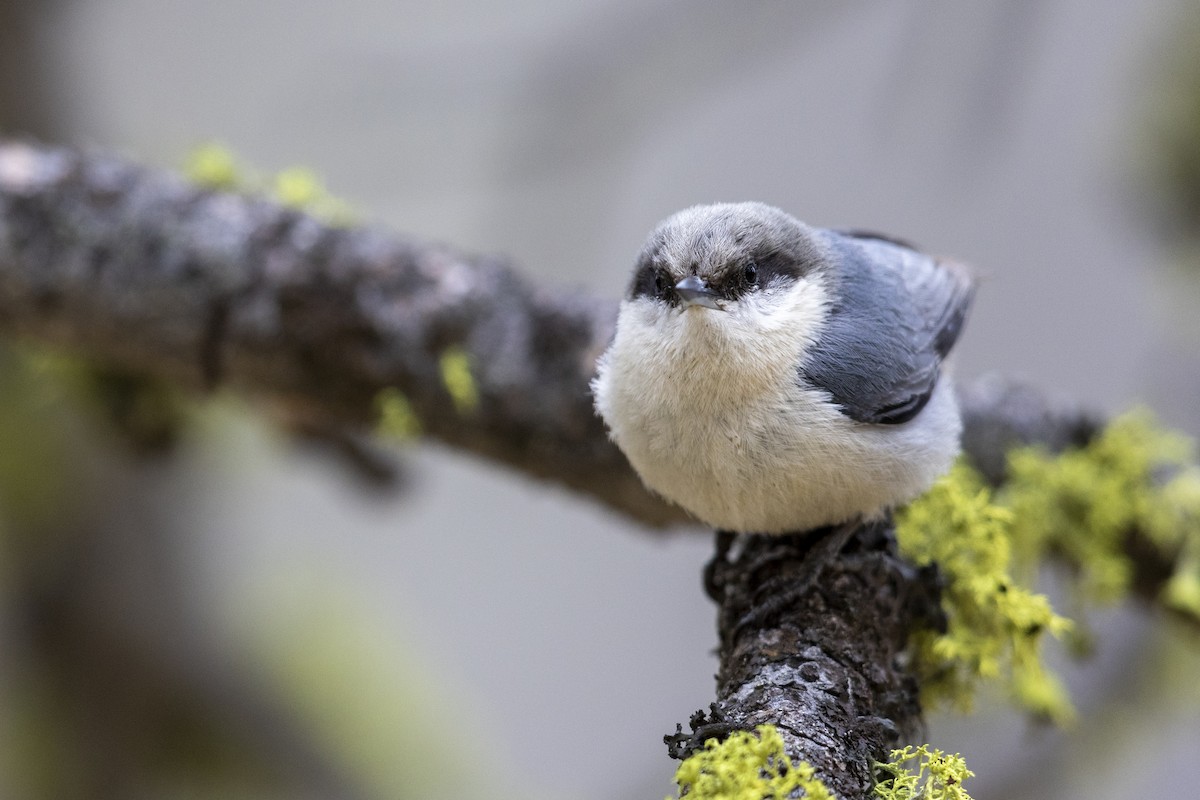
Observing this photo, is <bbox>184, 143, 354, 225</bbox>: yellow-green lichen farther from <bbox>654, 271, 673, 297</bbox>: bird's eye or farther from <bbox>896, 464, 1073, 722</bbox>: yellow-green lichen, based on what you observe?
<bbox>896, 464, 1073, 722</bbox>: yellow-green lichen

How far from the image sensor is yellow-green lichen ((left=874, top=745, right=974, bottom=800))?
41.7 inches

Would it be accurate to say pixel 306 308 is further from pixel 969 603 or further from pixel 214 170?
pixel 969 603

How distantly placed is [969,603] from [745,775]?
2.51 ft

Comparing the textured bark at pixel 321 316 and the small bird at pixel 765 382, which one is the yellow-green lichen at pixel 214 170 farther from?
the small bird at pixel 765 382

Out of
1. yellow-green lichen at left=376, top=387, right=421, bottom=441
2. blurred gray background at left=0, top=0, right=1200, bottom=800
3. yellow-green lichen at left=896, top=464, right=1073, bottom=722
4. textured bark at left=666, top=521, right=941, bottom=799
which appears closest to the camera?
textured bark at left=666, top=521, right=941, bottom=799

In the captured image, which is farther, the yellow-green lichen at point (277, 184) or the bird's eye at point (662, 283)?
the yellow-green lichen at point (277, 184)

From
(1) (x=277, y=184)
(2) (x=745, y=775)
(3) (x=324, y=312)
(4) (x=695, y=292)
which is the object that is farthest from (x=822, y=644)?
(1) (x=277, y=184)

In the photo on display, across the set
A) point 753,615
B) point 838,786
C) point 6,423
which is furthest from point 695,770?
point 6,423

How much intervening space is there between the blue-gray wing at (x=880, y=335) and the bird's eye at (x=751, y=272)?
14 centimetres

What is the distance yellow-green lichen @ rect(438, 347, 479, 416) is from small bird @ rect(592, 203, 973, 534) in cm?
62

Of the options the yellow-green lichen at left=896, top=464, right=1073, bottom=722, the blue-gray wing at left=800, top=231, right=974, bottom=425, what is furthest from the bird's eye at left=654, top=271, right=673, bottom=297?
the yellow-green lichen at left=896, top=464, right=1073, bottom=722

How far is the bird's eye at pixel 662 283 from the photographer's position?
147 cm

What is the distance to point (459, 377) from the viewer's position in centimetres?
214

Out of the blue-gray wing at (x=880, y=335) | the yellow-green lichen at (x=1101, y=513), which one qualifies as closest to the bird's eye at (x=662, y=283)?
the blue-gray wing at (x=880, y=335)
